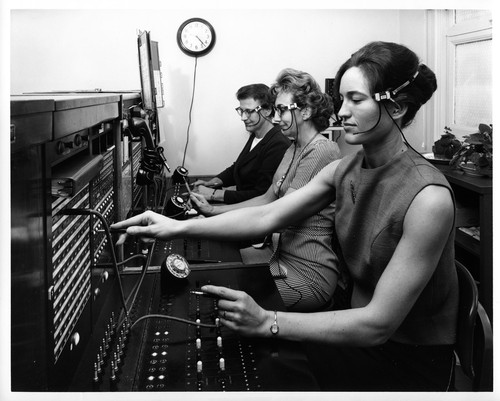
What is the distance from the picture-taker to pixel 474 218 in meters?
2.43

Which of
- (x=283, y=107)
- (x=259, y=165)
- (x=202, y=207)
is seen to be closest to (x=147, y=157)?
(x=202, y=207)

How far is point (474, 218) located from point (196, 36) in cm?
223

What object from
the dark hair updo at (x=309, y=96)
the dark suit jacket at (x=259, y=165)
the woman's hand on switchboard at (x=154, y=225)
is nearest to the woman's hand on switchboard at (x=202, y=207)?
the dark suit jacket at (x=259, y=165)

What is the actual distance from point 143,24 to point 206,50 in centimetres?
46

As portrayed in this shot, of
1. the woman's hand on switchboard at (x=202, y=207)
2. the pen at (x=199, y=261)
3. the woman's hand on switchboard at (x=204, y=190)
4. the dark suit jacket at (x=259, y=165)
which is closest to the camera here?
the pen at (x=199, y=261)

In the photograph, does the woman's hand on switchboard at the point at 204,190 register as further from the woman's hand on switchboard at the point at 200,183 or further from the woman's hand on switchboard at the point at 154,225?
the woman's hand on switchboard at the point at 154,225

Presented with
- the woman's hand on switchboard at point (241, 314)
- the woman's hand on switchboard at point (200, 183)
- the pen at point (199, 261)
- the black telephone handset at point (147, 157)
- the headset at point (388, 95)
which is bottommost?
the pen at point (199, 261)

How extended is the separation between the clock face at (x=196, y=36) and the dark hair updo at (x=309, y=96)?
5.04ft

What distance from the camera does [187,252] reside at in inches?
75.5

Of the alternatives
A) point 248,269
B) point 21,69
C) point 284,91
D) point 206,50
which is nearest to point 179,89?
point 206,50

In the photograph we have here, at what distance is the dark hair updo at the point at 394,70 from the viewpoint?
1241 mm

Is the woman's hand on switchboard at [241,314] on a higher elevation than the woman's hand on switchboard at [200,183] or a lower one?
lower

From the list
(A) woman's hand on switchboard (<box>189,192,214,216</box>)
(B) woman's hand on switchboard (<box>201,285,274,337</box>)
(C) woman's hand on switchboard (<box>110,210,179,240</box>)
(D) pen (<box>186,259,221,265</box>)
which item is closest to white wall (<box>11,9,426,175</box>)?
(A) woman's hand on switchboard (<box>189,192,214,216</box>)

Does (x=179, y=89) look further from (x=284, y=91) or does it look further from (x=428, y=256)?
(x=428, y=256)
